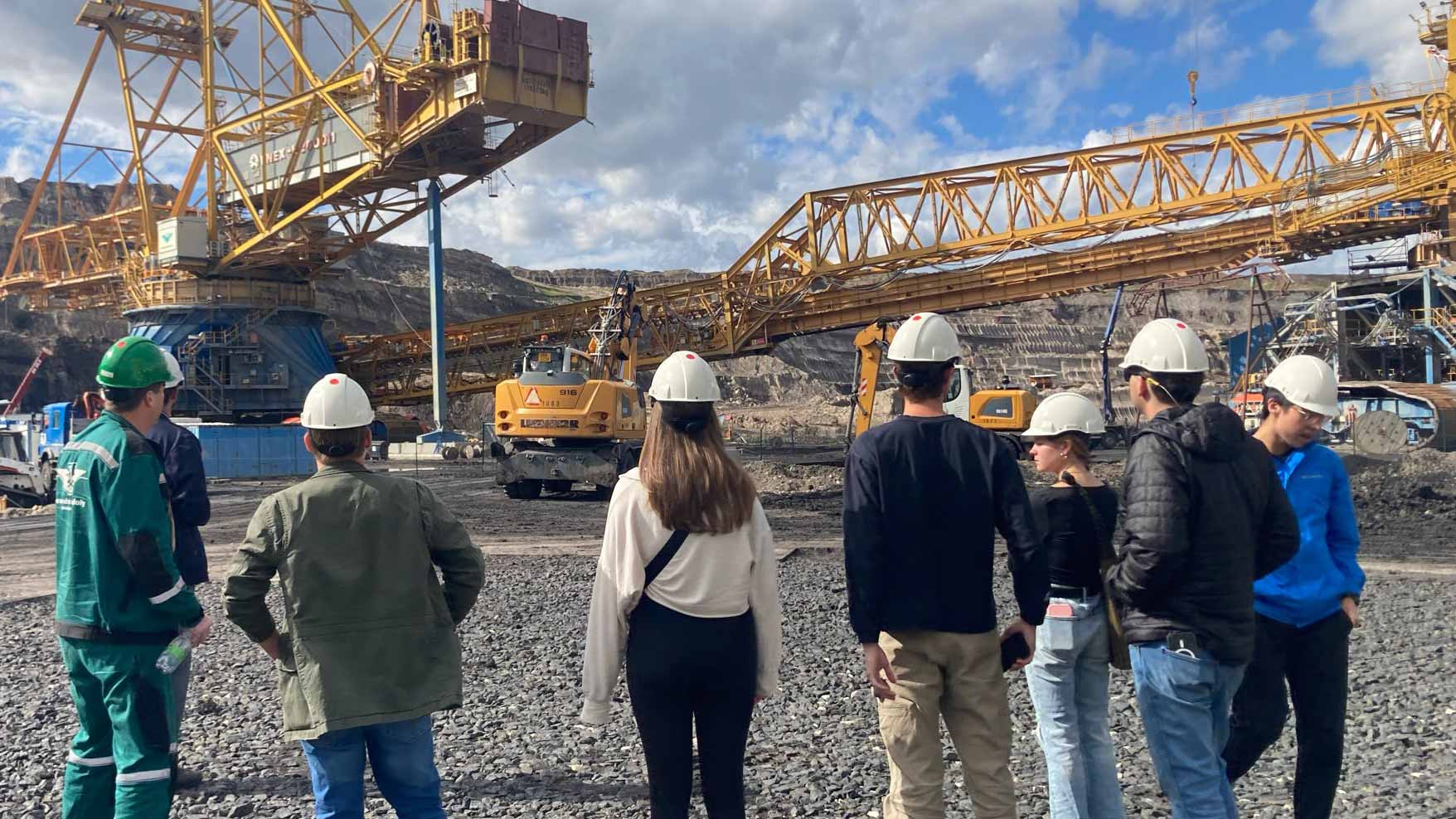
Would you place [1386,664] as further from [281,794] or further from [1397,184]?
[1397,184]

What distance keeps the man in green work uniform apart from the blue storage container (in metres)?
25.7

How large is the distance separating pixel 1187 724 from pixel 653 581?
1.70m

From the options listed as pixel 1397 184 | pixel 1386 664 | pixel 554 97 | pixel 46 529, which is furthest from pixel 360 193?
pixel 1386 664

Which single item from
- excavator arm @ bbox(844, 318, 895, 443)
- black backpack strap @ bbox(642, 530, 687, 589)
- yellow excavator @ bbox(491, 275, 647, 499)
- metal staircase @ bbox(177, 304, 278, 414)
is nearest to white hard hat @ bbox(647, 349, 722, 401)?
black backpack strap @ bbox(642, 530, 687, 589)

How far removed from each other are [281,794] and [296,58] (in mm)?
32228

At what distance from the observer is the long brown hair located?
9.86 ft

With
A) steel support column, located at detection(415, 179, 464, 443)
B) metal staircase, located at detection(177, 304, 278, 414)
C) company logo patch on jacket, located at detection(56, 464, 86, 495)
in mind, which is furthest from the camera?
metal staircase, located at detection(177, 304, 278, 414)

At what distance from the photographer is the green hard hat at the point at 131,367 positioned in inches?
135

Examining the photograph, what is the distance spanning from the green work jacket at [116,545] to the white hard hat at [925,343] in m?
2.44

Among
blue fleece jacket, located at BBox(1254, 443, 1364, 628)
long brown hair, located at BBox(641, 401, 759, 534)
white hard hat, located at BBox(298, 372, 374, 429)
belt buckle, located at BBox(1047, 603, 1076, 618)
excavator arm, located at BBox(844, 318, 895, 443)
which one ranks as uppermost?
excavator arm, located at BBox(844, 318, 895, 443)

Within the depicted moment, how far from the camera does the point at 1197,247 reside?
85.1 ft

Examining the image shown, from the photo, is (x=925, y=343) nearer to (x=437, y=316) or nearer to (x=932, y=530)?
(x=932, y=530)

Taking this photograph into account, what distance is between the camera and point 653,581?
3035mm

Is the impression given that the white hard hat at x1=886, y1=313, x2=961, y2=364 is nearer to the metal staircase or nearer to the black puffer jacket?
the black puffer jacket
